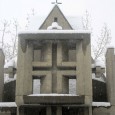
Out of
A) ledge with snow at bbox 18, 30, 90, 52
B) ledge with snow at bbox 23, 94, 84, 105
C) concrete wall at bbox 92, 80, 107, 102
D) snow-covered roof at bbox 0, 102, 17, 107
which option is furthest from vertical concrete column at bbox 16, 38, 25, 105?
concrete wall at bbox 92, 80, 107, 102

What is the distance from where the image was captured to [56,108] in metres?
12.7

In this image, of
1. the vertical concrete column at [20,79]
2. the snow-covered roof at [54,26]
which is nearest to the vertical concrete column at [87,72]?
the snow-covered roof at [54,26]

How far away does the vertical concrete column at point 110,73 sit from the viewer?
43.5 feet

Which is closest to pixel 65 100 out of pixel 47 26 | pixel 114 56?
pixel 114 56

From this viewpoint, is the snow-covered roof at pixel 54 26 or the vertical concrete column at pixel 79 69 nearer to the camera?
the vertical concrete column at pixel 79 69

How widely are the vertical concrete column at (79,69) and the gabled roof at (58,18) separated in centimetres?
221

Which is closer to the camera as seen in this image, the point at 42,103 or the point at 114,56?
the point at 42,103

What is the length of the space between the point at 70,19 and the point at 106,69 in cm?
287

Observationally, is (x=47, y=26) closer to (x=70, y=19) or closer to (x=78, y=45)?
(x=70, y=19)

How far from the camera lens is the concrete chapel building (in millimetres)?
12312

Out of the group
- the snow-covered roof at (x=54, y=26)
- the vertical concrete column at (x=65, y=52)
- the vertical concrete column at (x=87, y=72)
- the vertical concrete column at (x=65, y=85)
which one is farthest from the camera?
the snow-covered roof at (x=54, y=26)

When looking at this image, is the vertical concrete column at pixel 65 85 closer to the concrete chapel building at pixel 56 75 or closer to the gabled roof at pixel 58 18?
the concrete chapel building at pixel 56 75

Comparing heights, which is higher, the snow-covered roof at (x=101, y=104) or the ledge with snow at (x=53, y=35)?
the ledge with snow at (x=53, y=35)

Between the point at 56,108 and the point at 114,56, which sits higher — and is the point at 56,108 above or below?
below
